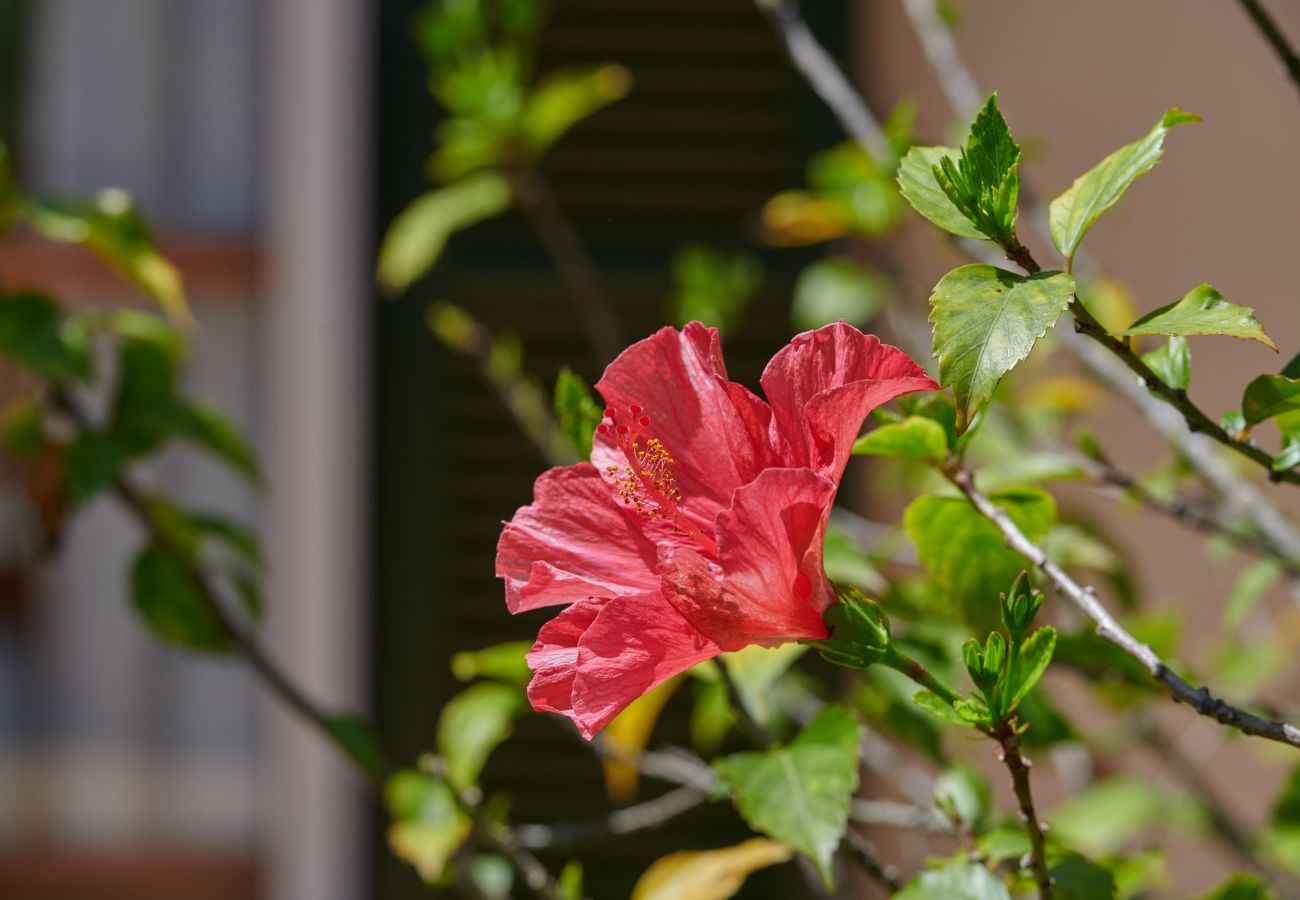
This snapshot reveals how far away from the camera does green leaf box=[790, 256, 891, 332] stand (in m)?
1.54

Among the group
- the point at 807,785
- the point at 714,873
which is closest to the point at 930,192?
the point at 807,785

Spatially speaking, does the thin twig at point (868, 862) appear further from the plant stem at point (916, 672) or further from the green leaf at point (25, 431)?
the green leaf at point (25, 431)

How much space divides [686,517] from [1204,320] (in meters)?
0.21

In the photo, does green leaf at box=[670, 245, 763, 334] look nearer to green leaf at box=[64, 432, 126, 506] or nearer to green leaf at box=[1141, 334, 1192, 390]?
green leaf at box=[64, 432, 126, 506]

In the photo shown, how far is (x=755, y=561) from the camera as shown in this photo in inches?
18.8

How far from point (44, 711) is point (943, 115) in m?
2.15

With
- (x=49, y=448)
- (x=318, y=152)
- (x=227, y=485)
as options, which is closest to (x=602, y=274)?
(x=318, y=152)

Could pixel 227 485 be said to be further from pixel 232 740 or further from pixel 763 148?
pixel 763 148

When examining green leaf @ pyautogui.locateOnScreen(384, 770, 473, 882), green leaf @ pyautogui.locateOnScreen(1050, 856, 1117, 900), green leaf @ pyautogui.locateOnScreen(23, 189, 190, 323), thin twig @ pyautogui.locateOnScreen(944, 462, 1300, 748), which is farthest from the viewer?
green leaf @ pyautogui.locateOnScreen(23, 189, 190, 323)

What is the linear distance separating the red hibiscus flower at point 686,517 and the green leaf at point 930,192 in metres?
0.06

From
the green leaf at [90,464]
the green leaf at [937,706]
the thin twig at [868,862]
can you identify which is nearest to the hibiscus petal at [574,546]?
the green leaf at [937,706]

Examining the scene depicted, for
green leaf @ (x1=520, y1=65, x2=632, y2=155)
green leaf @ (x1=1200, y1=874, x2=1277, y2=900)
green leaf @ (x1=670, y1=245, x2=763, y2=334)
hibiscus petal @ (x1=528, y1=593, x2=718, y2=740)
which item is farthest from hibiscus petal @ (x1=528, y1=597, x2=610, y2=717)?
green leaf @ (x1=520, y1=65, x2=632, y2=155)

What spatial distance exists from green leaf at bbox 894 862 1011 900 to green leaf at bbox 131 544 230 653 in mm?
568

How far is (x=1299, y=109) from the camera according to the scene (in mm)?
1451
